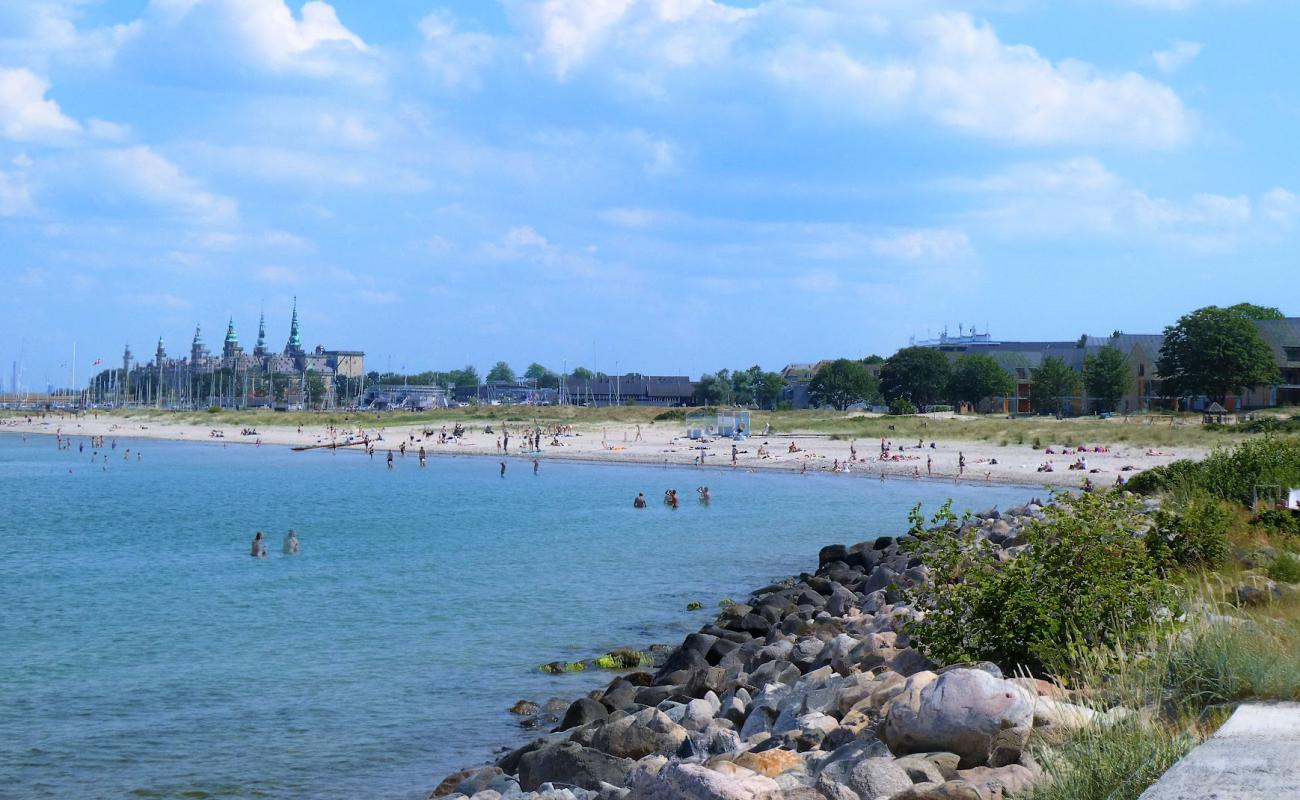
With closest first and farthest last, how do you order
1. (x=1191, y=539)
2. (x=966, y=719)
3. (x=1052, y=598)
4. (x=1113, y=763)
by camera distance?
(x=1113, y=763), (x=966, y=719), (x=1052, y=598), (x=1191, y=539)

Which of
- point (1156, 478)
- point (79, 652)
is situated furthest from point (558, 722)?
point (1156, 478)

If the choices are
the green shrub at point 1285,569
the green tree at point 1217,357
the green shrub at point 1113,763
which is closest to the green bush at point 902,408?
the green tree at point 1217,357

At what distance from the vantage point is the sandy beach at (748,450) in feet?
193

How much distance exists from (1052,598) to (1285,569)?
6.20 metres

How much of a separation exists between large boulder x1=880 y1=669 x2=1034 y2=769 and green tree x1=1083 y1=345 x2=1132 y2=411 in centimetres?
10291

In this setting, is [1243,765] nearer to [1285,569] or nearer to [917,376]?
[1285,569]

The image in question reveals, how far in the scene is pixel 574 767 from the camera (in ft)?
33.8

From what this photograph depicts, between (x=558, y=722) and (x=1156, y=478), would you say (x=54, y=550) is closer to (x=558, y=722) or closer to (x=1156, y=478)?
(x=558, y=722)

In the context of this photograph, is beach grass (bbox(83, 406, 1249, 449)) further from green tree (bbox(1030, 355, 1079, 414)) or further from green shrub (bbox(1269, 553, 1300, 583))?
green shrub (bbox(1269, 553, 1300, 583))

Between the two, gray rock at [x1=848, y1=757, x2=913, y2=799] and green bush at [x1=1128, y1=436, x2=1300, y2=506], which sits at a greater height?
green bush at [x1=1128, y1=436, x2=1300, y2=506]

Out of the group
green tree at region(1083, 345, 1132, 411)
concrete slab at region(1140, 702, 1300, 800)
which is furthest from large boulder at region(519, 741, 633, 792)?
green tree at region(1083, 345, 1132, 411)

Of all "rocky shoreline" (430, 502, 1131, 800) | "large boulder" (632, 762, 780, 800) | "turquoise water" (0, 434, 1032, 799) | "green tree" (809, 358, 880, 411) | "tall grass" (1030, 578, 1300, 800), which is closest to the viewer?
"tall grass" (1030, 578, 1300, 800)

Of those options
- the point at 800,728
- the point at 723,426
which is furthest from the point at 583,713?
the point at 723,426

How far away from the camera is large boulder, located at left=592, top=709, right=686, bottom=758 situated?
1103 cm
